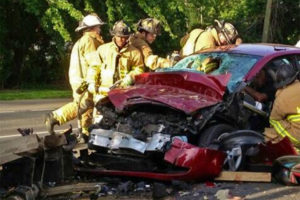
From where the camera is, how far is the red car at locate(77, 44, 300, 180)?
641 cm

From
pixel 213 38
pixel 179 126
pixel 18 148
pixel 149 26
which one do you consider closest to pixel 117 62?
pixel 149 26

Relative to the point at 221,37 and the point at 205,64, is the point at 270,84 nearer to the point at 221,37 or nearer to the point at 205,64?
the point at 205,64

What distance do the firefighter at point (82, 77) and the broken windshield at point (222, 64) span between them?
1.43m

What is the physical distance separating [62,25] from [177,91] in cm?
1554

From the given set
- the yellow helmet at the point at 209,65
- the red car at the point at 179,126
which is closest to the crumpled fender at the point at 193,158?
the red car at the point at 179,126

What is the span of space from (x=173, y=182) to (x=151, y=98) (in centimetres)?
94

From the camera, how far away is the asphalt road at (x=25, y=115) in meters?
12.1

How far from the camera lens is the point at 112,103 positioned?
7.04m

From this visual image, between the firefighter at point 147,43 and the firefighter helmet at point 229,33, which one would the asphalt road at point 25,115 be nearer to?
the firefighter at point 147,43

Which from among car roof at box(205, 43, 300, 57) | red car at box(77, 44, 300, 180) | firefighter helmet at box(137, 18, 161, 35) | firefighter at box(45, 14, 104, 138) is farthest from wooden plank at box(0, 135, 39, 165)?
firefighter helmet at box(137, 18, 161, 35)

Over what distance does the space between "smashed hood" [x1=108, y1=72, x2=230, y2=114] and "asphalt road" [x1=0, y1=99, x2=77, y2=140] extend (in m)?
4.55

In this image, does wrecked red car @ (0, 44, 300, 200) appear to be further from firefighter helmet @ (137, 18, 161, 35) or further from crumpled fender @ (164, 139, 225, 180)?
firefighter helmet @ (137, 18, 161, 35)

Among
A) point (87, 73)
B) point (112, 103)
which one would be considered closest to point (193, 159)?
point (112, 103)

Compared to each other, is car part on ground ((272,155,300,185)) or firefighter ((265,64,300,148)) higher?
firefighter ((265,64,300,148))
